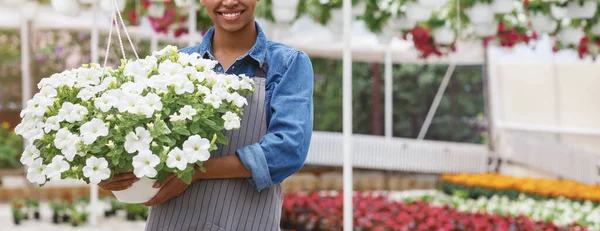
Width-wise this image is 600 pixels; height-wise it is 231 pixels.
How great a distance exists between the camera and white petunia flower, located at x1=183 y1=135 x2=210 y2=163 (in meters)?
1.60

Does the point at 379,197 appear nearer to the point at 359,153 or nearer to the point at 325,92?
the point at 359,153

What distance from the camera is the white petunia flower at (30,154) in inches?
67.0

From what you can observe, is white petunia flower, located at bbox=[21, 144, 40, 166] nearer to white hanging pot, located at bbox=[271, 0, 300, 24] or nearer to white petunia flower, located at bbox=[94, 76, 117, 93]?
white petunia flower, located at bbox=[94, 76, 117, 93]

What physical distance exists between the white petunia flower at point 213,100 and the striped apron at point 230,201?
11 cm

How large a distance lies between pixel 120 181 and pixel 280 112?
1.02ft

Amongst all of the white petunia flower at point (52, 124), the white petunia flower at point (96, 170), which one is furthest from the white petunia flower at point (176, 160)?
the white petunia flower at point (52, 124)

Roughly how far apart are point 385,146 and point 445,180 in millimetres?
1474

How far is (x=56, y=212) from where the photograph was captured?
7.20 meters

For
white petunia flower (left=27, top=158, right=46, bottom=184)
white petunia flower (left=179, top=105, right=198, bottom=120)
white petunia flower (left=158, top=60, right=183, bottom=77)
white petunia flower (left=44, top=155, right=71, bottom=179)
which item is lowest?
white petunia flower (left=27, top=158, right=46, bottom=184)

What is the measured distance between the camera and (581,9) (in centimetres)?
555

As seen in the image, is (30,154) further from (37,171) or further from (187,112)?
(187,112)

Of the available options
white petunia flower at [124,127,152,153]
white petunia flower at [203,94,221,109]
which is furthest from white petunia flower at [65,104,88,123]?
white petunia flower at [203,94,221,109]

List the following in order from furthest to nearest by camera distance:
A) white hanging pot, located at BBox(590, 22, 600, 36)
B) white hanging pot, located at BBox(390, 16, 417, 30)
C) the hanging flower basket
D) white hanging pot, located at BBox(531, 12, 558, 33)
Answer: white hanging pot, located at BBox(590, 22, 600, 36)
white hanging pot, located at BBox(390, 16, 417, 30)
white hanging pot, located at BBox(531, 12, 558, 33)
the hanging flower basket

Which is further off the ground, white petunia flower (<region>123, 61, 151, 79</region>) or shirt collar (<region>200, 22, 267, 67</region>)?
shirt collar (<region>200, 22, 267, 67</region>)
